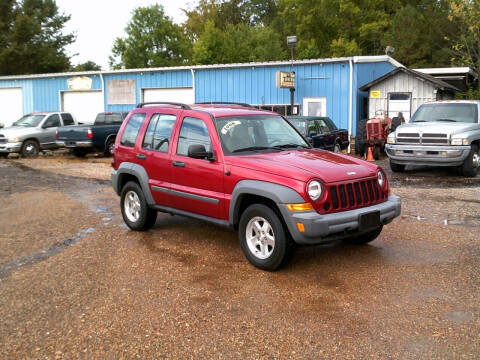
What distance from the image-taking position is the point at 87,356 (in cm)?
379

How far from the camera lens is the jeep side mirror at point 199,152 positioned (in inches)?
235

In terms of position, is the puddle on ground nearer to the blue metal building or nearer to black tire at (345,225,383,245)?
black tire at (345,225,383,245)

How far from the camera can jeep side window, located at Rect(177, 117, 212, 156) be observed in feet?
20.8

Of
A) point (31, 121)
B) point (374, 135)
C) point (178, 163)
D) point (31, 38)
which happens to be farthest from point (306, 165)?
point (31, 38)

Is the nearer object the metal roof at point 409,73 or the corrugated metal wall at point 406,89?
the metal roof at point 409,73

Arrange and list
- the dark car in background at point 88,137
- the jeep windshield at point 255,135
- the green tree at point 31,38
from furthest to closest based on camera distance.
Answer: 1. the green tree at point 31,38
2. the dark car in background at point 88,137
3. the jeep windshield at point 255,135

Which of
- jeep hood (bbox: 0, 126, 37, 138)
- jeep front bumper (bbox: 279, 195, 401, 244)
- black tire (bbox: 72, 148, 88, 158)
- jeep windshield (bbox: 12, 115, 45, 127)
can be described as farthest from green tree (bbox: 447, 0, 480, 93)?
jeep front bumper (bbox: 279, 195, 401, 244)

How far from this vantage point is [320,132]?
15.0 metres

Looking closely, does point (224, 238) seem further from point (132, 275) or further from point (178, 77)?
point (178, 77)

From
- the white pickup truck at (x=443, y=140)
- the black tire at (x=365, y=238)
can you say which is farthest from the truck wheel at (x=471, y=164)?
the black tire at (x=365, y=238)

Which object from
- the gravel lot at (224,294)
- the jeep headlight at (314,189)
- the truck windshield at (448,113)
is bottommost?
the gravel lot at (224,294)

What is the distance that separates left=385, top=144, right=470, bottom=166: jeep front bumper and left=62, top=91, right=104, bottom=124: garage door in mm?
17974

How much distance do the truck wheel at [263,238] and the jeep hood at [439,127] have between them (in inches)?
326

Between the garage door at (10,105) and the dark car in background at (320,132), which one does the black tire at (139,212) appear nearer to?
the dark car in background at (320,132)
